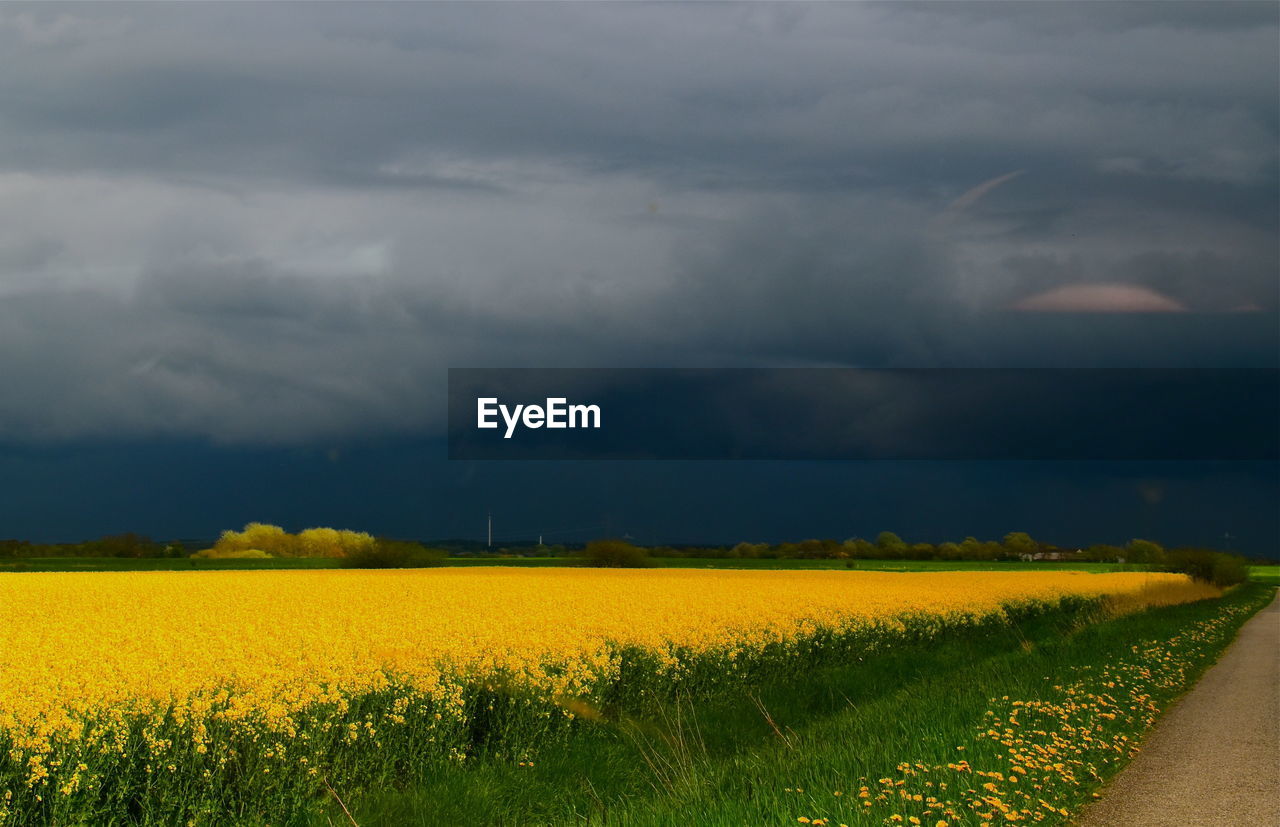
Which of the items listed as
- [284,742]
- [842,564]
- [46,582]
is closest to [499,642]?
[284,742]

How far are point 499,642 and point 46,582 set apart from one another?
2438 centimetres

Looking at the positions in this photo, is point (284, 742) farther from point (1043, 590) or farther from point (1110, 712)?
point (1043, 590)

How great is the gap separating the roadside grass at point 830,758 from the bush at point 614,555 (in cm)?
4679

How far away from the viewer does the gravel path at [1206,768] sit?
905 centimetres

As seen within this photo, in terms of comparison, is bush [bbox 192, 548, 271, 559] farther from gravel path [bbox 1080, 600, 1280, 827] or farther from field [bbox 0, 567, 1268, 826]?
gravel path [bbox 1080, 600, 1280, 827]

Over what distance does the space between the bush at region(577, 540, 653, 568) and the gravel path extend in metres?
47.8

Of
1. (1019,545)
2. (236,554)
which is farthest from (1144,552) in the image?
(236,554)

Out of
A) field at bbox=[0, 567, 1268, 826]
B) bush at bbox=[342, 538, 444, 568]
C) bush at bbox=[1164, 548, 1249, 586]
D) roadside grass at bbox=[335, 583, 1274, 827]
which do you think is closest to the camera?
roadside grass at bbox=[335, 583, 1274, 827]

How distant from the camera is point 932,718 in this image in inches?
475

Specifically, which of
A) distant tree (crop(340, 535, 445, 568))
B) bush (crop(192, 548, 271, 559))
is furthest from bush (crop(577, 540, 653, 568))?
bush (crop(192, 548, 271, 559))

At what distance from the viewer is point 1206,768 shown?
11.0m

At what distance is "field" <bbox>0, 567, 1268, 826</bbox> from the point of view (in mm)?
8625

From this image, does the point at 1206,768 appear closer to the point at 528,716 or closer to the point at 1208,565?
the point at 528,716

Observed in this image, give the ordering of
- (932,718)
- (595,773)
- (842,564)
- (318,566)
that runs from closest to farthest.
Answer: (595,773) < (932,718) < (318,566) < (842,564)
